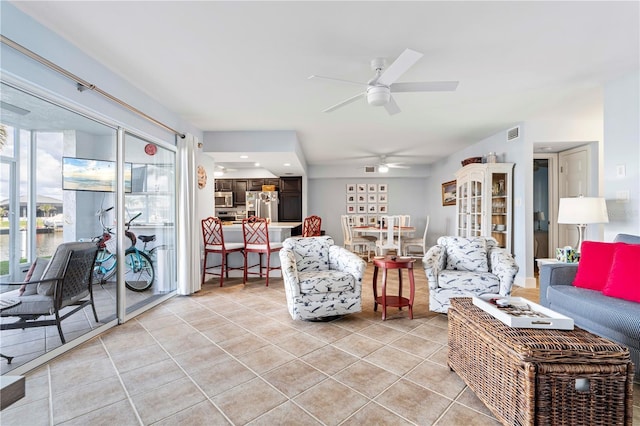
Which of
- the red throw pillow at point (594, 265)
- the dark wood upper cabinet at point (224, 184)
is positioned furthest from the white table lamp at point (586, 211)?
the dark wood upper cabinet at point (224, 184)

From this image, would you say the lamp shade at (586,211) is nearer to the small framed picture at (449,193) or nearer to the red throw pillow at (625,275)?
the red throw pillow at (625,275)

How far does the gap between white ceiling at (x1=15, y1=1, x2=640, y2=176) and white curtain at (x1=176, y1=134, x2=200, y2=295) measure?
516mm

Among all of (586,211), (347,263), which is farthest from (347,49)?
(586,211)

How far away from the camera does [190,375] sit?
6.51 ft

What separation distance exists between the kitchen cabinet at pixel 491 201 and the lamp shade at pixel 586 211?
157cm

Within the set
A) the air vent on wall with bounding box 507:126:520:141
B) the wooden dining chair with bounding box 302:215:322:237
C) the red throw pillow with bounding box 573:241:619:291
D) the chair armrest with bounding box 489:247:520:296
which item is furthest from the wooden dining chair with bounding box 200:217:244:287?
the air vent on wall with bounding box 507:126:520:141

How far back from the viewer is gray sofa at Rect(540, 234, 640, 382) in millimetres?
1835

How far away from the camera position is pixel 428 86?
235cm

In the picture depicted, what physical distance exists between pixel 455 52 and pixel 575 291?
6.91 ft

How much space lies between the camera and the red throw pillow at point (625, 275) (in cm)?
205

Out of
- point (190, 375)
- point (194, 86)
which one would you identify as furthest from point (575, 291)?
point (194, 86)

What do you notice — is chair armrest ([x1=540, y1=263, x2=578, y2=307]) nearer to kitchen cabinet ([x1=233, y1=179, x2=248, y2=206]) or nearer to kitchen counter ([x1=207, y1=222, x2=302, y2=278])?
kitchen counter ([x1=207, y1=222, x2=302, y2=278])

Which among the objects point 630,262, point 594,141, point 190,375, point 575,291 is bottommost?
point 190,375

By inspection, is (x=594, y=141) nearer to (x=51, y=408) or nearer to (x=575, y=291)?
(x=575, y=291)
